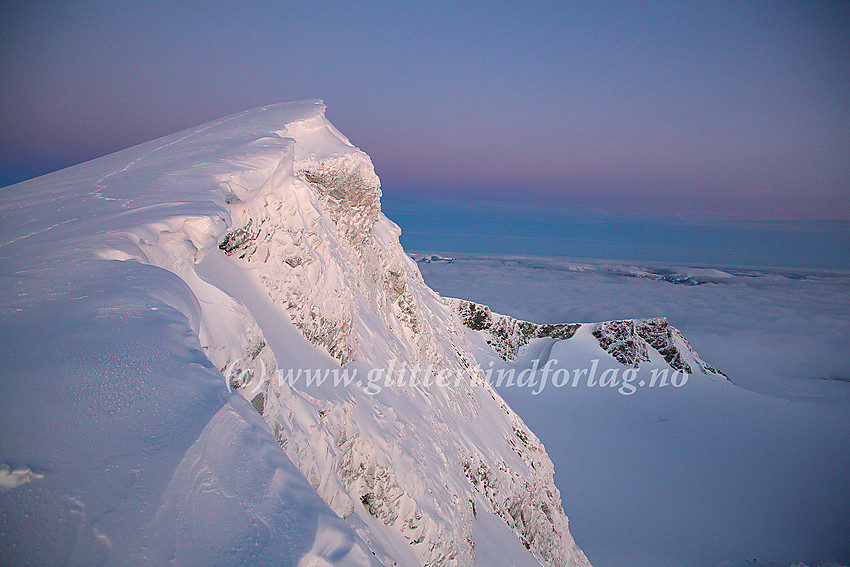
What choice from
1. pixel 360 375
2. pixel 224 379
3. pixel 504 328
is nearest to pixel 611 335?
pixel 504 328

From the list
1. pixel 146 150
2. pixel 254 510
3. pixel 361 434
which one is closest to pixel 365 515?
pixel 361 434

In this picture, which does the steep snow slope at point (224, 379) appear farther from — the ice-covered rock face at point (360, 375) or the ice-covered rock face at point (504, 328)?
the ice-covered rock face at point (504, 328)

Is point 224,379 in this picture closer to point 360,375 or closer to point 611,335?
point 360,375

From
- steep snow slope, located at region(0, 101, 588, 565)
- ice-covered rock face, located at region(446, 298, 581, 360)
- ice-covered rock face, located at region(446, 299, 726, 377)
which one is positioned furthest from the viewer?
ice-covered rock face, located at region(446, 298, 581, 360)

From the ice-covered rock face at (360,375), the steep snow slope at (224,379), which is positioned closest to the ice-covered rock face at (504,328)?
the ice-covered rock face at (360,375)

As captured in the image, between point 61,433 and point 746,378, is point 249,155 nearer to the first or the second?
point 61,433

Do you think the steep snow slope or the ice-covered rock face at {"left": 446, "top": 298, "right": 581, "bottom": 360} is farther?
the ice-covered rock face at {"left": 446, "top": 298, "right": 581, "bottom": 360}

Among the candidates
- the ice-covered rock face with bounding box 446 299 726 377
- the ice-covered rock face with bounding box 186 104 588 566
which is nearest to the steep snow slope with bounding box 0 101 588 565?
the ice-covered rock face with bounding box 186 104 588 566

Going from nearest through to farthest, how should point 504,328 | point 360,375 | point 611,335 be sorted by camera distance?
1. point 360,375
2. point 611,335
3. point 504,328

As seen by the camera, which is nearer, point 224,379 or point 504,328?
point 224,379

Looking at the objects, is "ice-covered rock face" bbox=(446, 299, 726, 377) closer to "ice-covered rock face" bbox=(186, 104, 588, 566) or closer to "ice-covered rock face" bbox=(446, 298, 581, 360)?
"ice-covered rock face" bbox=(446, 298, 581, 360)
